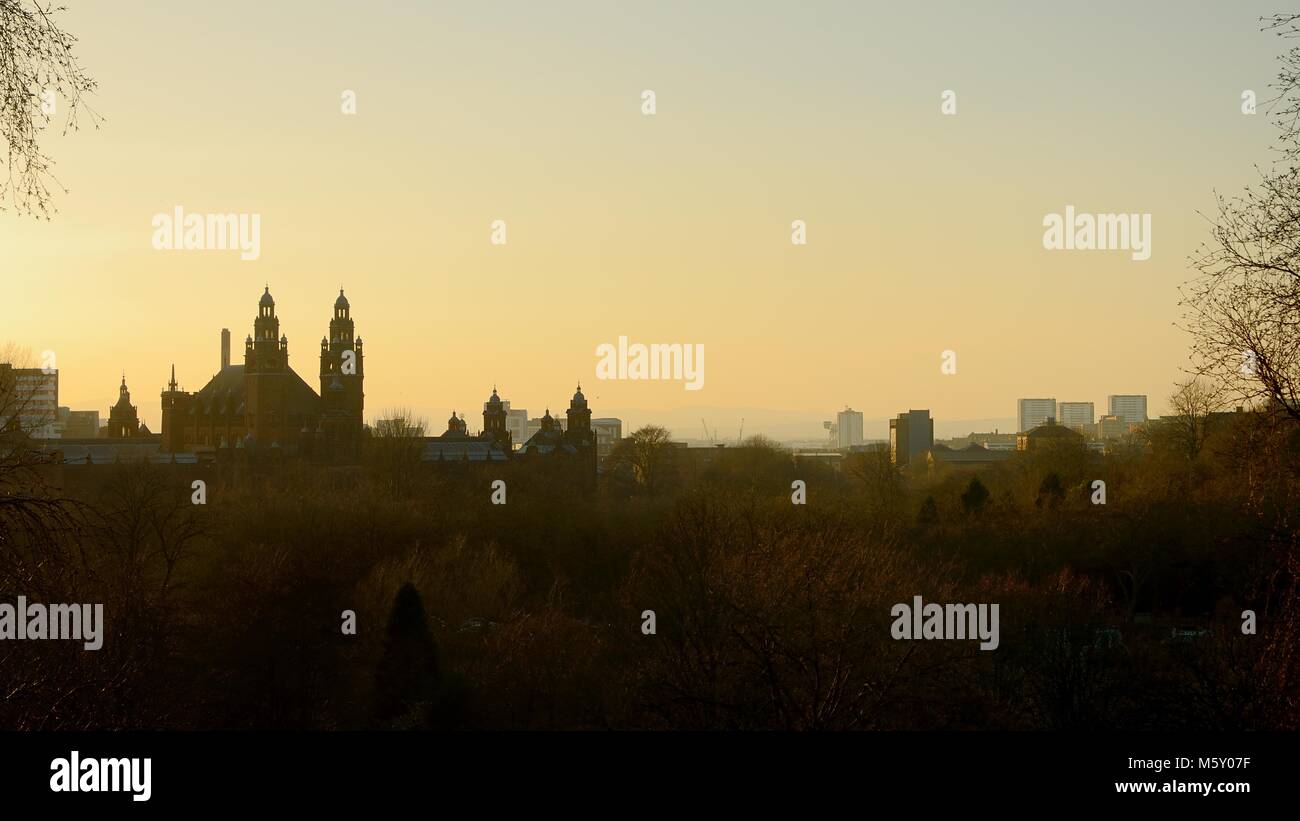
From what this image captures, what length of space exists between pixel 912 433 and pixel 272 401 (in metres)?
85.5

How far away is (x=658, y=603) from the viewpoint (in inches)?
1059

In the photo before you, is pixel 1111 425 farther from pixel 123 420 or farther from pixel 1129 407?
pixel 123 420

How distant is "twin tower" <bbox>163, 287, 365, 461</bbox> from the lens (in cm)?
8256

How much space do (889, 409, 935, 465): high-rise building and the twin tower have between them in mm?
68808

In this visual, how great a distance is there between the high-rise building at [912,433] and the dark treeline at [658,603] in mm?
80592

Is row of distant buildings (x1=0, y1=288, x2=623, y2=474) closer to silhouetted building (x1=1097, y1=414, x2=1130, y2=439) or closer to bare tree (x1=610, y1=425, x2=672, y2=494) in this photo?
bare tree (x1=610, y1=425, x2=672, y2=494)

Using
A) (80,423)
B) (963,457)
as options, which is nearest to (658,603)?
(963,457)

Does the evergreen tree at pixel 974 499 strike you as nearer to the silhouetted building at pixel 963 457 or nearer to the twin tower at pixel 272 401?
the twin tower at pixel 272 401

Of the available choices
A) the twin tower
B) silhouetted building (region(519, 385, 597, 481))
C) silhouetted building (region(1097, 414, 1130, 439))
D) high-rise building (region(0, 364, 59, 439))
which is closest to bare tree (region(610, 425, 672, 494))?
silhouetted building (region(519, 385, 597, 481))

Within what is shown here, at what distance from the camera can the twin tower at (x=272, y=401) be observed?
271 ft
